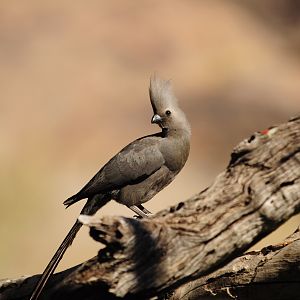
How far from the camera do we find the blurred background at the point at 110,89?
914 centimetres

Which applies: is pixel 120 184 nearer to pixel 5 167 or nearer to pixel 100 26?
pixel 5 167

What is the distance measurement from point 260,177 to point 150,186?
220 cm

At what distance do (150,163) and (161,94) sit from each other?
46 cm

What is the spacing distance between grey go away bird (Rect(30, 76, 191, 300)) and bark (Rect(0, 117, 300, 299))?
203cm

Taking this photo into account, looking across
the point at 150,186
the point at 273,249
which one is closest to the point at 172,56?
the point at 150,186

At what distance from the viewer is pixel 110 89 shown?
455 inches

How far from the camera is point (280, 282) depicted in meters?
4.25

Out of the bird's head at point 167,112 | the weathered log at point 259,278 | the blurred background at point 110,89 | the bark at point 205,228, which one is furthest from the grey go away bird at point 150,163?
the blurred background at point 110,89

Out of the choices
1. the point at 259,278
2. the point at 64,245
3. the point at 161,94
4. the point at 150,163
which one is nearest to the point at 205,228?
the point at 259,278

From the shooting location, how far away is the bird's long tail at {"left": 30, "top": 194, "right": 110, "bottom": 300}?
396 cm

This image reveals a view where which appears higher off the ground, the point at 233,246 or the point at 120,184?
the point at 120,184

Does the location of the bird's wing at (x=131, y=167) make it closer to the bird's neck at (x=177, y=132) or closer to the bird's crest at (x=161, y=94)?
the bird's neck at (x=177, y=132)

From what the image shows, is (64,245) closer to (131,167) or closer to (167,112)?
(131,167)

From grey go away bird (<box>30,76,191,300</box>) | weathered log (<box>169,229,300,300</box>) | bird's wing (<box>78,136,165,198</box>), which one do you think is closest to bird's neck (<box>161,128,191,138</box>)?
grey go away bird (<box>30,76,191,300</box>)
